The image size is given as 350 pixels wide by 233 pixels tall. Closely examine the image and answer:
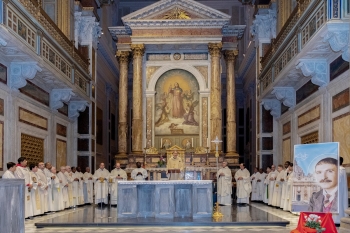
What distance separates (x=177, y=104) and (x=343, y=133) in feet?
41.0

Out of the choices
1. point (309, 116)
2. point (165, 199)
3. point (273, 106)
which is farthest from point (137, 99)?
point (165, 199)

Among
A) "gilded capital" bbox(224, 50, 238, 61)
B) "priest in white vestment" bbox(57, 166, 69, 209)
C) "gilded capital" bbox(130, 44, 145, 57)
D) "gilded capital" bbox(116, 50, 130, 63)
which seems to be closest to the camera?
"priest in white vestment" bbox(57, 166, 69, 209)

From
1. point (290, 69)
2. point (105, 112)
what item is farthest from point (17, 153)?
point (105, 112)

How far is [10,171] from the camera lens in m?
13.3

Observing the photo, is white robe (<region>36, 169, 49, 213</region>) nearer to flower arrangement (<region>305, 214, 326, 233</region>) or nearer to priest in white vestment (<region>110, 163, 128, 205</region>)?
priest in white vestment (<region>110, 163, 128, 205</region>)

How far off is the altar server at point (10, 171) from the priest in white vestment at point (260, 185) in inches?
420

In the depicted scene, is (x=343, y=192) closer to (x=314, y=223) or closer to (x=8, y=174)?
(x=314, y=223)

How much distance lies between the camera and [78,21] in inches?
937

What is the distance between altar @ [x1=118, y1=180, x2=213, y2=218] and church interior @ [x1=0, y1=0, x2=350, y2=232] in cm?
5

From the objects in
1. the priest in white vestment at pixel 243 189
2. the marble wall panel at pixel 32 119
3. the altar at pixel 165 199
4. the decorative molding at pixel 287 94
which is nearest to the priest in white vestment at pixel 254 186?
the priest in white vestment at pixel 243 189

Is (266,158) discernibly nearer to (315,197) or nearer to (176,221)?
(176,221)

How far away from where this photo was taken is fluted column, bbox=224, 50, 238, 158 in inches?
977

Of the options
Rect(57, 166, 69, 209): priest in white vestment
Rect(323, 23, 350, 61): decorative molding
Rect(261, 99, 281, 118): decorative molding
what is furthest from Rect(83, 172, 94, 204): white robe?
Rect(323, 23, 350, 61): decorative molding

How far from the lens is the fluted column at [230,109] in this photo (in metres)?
24.8
